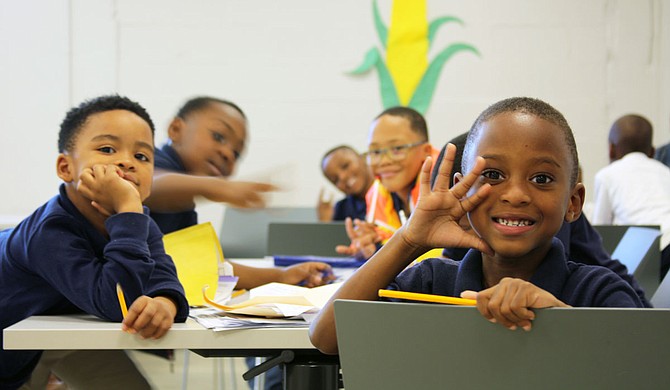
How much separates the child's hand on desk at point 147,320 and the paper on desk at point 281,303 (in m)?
0.13

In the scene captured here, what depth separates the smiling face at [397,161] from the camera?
2.79 metres

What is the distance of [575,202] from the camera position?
1250 millimetres

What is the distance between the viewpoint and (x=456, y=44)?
5.71 meters

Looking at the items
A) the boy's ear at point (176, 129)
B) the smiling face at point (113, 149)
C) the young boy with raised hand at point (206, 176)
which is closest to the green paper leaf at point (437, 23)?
the young boy with raised hand at point (206, 176)

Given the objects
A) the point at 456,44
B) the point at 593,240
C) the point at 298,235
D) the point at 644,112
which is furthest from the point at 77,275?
the point at 644,112

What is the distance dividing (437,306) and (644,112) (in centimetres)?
531

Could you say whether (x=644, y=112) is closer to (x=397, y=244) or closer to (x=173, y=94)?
(x=173, y=94)

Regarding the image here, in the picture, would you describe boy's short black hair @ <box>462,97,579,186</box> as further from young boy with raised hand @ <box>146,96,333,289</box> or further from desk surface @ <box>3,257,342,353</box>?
young boy with raised hand @ <box>146,96,333,289</box>

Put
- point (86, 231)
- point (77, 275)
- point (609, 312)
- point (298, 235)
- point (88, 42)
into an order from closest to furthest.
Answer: point (609, 312) < point (77, 275) < point (86, 231) < point (298, 235) < point (88, 42)

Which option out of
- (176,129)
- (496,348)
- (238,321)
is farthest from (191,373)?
(496,348)

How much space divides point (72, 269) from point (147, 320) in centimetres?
23

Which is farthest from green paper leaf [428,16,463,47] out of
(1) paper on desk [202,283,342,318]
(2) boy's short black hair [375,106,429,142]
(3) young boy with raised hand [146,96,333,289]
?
(1) paper on desk [202,283,342,318]

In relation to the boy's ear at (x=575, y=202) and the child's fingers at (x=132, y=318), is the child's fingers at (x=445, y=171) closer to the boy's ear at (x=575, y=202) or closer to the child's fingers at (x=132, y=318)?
the boy's ear at (x=575, y=202)

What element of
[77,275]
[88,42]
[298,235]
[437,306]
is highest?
[88,42]
